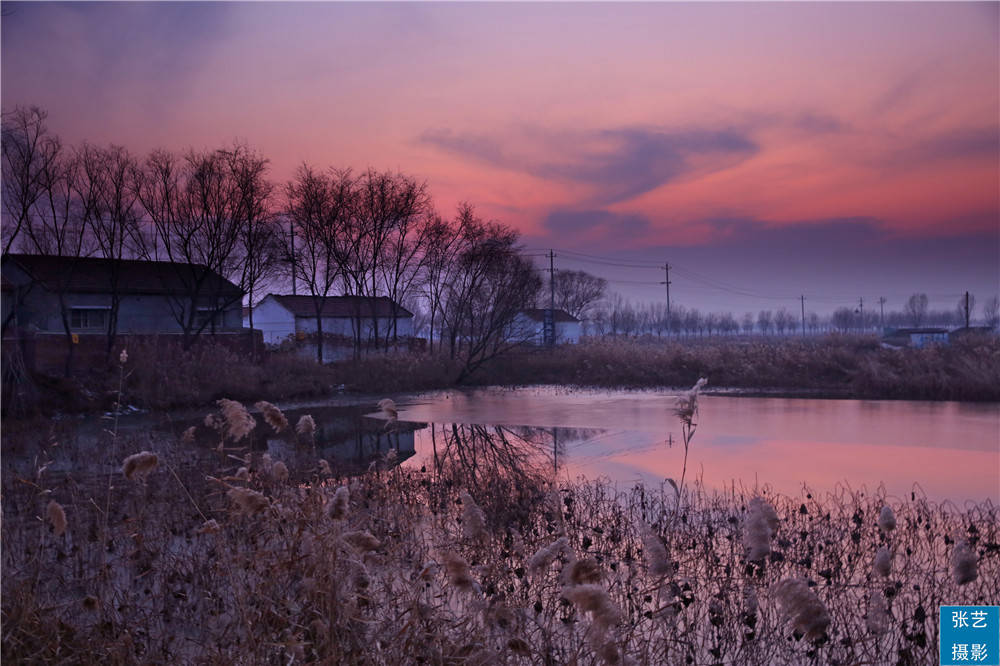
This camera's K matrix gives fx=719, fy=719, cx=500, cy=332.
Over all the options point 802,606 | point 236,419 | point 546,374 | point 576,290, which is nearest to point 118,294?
point 546,374

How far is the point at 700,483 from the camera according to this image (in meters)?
11.3

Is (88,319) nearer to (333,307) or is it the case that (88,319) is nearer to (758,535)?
(333,307)

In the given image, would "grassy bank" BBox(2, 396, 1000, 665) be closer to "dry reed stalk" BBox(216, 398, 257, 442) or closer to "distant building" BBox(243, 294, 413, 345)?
"dry reed stalk" BBox(216, 398, 257, 442)

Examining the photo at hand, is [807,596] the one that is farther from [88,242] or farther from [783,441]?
[88,242]

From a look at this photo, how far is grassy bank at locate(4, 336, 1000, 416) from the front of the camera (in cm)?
2470

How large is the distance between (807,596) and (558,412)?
2036cm

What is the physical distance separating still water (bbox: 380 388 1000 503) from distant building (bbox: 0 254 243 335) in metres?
19.8

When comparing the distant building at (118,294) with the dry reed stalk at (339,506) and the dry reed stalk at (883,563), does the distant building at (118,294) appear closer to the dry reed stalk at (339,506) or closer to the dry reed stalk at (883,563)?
the dry reed stalk at (339,506)

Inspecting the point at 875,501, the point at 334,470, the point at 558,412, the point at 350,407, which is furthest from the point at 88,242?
the point at 875,501

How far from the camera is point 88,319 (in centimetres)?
4056

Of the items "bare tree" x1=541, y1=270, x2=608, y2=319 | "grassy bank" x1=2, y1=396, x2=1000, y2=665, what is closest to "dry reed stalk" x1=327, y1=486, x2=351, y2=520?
"grassy bank" x1=2, y1=396, x2=1000, y2=665

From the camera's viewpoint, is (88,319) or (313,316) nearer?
(88,319)

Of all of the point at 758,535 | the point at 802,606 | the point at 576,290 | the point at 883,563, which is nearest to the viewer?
the point at 802,606

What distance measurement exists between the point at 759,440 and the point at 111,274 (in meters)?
34.8
